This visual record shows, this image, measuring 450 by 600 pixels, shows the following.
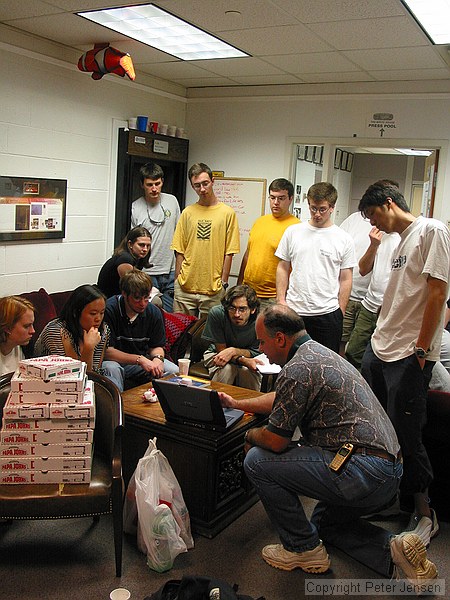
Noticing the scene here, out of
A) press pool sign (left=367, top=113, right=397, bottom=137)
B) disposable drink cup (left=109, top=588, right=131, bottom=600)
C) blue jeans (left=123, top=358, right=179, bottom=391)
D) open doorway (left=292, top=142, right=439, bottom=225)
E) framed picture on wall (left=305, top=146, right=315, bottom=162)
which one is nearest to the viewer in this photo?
disposable drink cup (left=109, top=588, right=131, bottom=600)

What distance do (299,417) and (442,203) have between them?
10.5ft

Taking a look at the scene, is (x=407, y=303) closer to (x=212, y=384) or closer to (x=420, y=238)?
(x=420, y=238)

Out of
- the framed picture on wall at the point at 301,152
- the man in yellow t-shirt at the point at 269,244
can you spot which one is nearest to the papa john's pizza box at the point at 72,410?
the man in yellow t-shirt at the point at 269,244

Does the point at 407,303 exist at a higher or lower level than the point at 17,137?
lower

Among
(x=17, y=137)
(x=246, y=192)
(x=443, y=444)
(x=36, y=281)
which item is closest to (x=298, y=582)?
(x=443, y=444)

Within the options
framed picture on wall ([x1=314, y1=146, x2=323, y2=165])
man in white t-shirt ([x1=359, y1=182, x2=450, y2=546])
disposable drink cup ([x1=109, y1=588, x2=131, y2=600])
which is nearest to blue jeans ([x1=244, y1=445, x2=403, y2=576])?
man in white t-shirt ([x1=359, y1=182, x2=450, y2=546])

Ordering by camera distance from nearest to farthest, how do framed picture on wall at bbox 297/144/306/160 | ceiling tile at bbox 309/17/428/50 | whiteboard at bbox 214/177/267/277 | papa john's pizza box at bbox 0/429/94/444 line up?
papa john's pizza box at bbox 0/429/94/444 → ceiling tile at bbox 309/17/428/50 → whiteboard at bbox 214/177/267/277 → framed picture on wall at bbox 297/144/306/160

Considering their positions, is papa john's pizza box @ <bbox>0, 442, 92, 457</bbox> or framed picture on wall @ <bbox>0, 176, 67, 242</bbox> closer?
papa john's pizza box @ <bbox>0, 442, 92, 457</bbox>

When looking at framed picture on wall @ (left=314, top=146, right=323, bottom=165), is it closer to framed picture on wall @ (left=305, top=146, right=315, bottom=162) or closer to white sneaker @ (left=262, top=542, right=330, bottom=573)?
framed picture on wall @ (left=305, top=146, right=315, bottom=162)

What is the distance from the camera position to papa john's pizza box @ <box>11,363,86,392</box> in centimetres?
239

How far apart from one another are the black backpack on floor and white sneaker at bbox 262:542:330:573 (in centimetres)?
39

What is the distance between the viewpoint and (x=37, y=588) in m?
2.32

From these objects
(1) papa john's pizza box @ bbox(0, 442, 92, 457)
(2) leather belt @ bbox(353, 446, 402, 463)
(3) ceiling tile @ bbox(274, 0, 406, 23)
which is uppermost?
(3) ceiling tile @ bbox(274, 0, 406, 23)

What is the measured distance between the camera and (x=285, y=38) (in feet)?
12.9
